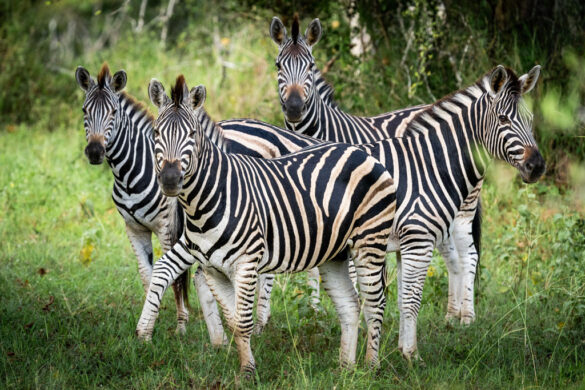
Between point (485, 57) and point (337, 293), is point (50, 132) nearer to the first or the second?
point (485, 57)

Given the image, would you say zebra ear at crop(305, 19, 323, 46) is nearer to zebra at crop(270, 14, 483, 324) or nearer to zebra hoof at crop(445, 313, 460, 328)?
zebra at crop(270, 14, 483, 324)

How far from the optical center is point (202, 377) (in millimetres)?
5098

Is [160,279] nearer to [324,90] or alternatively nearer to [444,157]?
[444,157]

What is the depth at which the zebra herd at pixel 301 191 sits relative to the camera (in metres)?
4.82

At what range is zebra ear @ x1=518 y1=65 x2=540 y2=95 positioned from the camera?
566cm

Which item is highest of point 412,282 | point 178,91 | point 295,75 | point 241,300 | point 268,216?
point 295,75

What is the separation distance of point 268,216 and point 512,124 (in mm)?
2120

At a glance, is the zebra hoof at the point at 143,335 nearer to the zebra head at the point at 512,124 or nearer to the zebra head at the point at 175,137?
the zebra head at the point at 175,137

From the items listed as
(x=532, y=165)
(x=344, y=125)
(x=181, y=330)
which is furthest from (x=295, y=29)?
(x=181, y=330)

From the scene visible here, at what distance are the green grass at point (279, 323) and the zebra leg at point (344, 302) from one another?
4.7 inches

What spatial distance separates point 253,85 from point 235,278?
879cm

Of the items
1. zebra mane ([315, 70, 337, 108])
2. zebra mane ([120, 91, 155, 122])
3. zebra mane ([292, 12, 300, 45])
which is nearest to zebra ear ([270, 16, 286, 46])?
zebra mane ([292, 12, 300, 45])

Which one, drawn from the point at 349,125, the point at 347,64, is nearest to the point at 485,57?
the point at 347,64

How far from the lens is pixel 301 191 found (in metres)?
5.18
